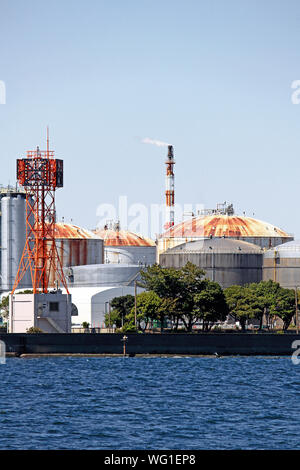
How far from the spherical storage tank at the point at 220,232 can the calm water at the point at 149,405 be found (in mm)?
86125

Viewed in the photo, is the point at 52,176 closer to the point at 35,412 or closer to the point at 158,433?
the point at 35,412

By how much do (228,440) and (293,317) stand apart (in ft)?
346

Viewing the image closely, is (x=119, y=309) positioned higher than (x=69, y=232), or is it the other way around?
(x=69, y=232)

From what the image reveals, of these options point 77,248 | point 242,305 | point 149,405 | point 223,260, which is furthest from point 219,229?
point 149,405

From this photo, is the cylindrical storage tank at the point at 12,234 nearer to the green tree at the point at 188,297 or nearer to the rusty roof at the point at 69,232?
the rusty roof at the point at 69,232

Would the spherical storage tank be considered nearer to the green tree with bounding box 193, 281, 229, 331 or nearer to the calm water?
the green tree with bounding box 193, 281, 229, 331

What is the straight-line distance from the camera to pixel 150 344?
115062 millimetres

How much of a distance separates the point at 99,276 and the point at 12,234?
15847 millimetres

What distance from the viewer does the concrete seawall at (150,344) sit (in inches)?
4525

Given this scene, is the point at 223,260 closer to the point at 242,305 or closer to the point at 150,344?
the point at 242,305

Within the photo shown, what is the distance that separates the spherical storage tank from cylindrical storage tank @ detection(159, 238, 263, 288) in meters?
22.6

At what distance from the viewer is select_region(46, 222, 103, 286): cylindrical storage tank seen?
191 meters

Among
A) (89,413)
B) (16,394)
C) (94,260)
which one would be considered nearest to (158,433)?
(89,413)
